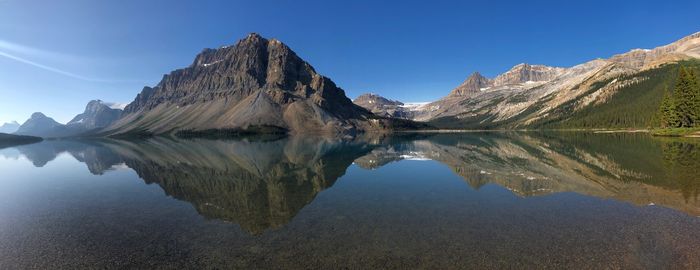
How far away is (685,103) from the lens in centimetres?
12288

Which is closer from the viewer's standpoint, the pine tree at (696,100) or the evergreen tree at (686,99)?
the pine tree at (696,100)

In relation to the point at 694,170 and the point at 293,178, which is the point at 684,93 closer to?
the point at 694,170

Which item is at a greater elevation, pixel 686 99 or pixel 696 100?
pixel 686 99

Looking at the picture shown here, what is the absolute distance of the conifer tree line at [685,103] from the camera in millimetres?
120875

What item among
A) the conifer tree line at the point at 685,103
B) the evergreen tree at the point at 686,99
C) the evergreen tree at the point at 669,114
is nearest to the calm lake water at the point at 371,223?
the conifer tree line at the point at 685,103

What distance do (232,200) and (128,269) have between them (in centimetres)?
1757

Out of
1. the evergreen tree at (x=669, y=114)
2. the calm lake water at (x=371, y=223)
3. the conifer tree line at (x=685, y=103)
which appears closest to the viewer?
the calm lake water at (x=371, y=223)

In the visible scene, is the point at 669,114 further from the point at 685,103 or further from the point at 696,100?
the point at 696,100

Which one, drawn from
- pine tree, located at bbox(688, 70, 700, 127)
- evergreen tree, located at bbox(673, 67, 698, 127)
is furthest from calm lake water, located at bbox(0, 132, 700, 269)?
evergreen tree, located at bbox(673, 67, 698, 127)

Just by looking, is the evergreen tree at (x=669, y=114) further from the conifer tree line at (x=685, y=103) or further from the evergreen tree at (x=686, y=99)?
the evergreen tree at (x=686, y=99)

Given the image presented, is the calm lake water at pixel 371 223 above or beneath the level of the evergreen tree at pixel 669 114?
beneath

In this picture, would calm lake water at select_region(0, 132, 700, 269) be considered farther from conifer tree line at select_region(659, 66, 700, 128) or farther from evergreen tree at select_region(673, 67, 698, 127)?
evergreen tree at select_region(673, 67, 698, 127)

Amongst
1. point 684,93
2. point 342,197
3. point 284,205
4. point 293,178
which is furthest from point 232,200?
point 684,93

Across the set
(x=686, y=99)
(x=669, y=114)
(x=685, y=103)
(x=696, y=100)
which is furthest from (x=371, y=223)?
(x=669, y=114)
